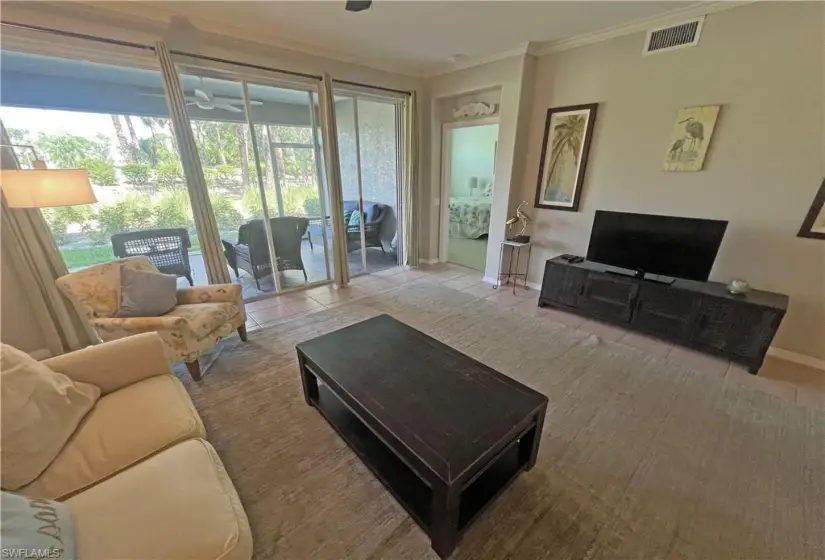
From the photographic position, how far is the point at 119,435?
1.30 metres

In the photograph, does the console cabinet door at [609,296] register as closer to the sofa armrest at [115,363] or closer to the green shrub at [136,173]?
the sofa armrest at [115,363]

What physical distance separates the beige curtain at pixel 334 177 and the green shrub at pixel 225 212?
43.1 inches

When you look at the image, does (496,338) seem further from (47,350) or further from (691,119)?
(47,350)

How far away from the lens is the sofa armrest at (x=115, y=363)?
1.50 meters

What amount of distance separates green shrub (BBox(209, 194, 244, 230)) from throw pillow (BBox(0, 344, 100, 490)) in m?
2.34

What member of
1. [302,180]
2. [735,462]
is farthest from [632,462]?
[302,180]

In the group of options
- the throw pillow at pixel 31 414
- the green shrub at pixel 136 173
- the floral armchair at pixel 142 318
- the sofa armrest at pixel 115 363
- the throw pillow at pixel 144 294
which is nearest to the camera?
the throw pillow at pixel 31 414

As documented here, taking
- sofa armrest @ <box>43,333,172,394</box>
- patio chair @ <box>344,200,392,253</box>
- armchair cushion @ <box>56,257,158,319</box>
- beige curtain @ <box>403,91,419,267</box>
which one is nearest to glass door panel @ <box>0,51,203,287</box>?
armchair cushion @ <box>56,257,158,319</box>

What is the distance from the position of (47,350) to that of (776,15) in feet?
20.6

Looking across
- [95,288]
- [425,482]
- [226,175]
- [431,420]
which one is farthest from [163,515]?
[226,175]

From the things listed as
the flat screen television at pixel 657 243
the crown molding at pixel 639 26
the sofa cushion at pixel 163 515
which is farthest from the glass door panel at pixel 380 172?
the sofa cushion at pixel 163 515

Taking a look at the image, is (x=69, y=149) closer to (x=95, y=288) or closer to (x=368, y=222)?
(x=95, y=288)

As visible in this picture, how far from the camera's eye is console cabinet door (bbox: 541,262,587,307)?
334 cm

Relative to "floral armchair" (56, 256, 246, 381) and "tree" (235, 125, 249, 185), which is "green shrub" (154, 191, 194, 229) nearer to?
"tree" (235, 125, 249, 185)
